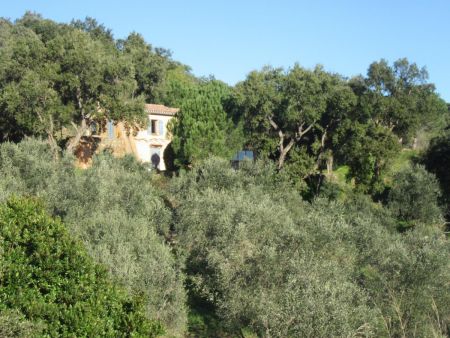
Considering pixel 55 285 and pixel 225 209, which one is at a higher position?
pixel 225 209

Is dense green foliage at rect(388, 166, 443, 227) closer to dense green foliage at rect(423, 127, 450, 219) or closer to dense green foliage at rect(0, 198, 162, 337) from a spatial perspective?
dense green foliage at rect(423, 127, 450, 219)

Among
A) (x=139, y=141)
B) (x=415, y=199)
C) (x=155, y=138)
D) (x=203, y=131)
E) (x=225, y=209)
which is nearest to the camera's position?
(x=225, y=209)

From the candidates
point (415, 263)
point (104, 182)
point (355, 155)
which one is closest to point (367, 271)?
point (415, 263)

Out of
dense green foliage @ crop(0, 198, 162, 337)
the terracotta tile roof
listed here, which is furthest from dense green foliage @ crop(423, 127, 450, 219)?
dense green foliage @ crop(0, 198, 162, 337)

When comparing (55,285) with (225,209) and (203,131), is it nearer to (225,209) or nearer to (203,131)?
(225,209)

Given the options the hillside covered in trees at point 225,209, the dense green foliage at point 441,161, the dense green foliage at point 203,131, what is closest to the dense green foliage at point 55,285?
the hillside covered in trees at point 225,209

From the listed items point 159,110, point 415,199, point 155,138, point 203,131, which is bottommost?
point 415,199

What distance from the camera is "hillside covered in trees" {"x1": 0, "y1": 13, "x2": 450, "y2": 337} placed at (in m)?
15.1

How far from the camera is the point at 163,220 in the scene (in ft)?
104

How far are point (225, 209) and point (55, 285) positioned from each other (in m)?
15.1

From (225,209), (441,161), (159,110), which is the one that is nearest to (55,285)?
(225,209)

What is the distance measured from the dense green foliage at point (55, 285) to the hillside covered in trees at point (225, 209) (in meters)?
0.05

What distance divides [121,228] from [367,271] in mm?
14042

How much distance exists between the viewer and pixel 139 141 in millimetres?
53906
